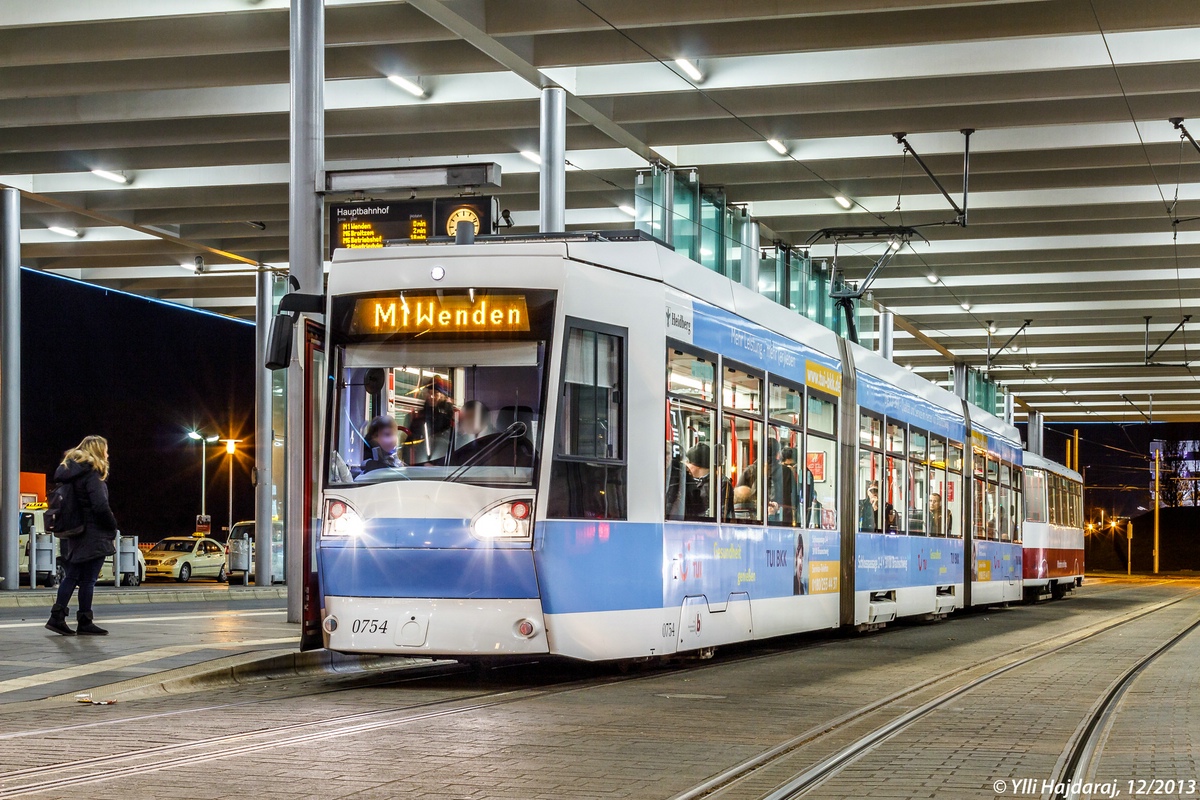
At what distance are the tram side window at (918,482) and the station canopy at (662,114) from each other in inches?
205

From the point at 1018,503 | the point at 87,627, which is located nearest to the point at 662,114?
the point at 1018,503

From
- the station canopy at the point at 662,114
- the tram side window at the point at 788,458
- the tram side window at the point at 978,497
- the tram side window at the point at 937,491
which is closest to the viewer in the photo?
the tram side window at the point at 788,458

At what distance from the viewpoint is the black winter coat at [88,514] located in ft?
42.8

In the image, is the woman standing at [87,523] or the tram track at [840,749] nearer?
the tram track at [840,749]

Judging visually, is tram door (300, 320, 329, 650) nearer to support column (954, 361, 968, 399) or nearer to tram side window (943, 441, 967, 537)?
tram side window (943, 441, 967, 537)

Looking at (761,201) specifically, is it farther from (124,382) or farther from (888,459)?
(124,382)

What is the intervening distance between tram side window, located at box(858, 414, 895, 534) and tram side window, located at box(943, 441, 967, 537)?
375 cm

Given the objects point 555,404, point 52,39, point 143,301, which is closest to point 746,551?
point 555,404

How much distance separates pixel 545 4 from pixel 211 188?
12410 mm

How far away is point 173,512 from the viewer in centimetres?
5681

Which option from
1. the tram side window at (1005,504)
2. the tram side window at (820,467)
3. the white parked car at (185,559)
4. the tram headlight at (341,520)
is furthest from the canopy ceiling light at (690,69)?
the white parked car at (185,559)

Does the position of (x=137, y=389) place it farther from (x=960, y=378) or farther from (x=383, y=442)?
(x=383, y=442)

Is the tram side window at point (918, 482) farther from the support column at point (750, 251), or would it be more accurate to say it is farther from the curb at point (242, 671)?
the support column at point (750, 251)

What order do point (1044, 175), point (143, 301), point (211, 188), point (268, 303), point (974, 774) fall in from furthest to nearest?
1. point (143, 301)
2. point (268, 303)
3. point (211, 188)
4. point (1044, 175)
5. point (974, 774)
